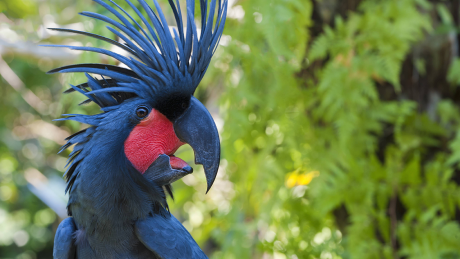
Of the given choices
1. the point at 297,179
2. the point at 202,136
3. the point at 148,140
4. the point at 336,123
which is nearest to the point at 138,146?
the point at 148,140

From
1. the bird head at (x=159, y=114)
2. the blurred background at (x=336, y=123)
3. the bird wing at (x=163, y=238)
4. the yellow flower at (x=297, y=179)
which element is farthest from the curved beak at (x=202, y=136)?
the yellow flower at (x=297, y=179)

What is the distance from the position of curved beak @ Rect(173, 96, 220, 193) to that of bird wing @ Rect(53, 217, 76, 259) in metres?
0.38

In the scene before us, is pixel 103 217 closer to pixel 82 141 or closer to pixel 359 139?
pixel 82 141

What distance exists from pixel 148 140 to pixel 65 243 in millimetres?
337

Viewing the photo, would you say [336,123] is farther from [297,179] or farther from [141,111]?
[141,111]

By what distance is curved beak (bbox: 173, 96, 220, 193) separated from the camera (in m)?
0.83

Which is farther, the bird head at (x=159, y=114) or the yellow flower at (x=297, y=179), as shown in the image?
the yellow flower at (x=297, y=179)

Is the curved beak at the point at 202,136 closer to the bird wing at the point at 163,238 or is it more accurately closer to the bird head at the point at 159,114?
the bird head at the point at 159,114

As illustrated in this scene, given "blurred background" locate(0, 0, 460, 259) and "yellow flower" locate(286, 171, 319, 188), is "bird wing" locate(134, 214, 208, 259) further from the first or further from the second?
"yellow flower" locate(286, 171, 319, 188)

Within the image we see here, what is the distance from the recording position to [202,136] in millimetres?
833

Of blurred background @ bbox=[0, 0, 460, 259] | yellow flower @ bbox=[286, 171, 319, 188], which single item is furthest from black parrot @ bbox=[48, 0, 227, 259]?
yellow flower @ bbox=[286, 171, 319, 188]

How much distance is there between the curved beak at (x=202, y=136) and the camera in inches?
32.7

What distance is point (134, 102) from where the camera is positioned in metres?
0.84

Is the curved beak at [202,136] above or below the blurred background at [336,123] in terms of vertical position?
above
